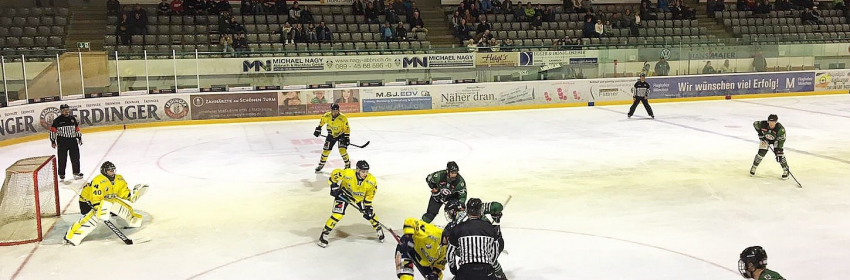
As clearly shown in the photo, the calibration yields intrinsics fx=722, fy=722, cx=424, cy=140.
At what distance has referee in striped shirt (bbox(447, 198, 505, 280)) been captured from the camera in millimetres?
5055

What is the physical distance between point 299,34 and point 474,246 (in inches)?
716


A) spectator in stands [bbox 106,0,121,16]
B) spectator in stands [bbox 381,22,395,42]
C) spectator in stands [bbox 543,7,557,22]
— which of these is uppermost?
spectator in stands [bbox 106,0,121,16]

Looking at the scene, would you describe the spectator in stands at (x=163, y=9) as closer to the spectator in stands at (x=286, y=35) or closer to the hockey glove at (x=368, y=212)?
the spectator in stands at (x=286, y=35)

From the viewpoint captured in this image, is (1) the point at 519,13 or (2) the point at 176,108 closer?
(2) the point at 176,108

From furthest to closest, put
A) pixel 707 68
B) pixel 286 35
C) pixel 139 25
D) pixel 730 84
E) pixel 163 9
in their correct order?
1. pixel 730 84
2. pixel 707 68
3. pixel 163 9
4. pixel 286 35
5. pixel 139 25

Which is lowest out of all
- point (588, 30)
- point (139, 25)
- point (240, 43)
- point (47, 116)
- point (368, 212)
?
point (368, 212)

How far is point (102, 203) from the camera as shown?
802 cm

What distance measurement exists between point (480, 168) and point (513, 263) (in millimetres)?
5444

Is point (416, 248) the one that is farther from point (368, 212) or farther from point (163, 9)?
point (163, 9)

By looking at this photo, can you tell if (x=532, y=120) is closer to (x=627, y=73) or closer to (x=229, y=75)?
(x=627, y=73)

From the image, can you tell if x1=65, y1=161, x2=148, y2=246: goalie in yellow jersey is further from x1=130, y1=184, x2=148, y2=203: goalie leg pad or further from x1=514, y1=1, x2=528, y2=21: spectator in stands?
x1=514, y1=1, x2=528, y2=21: spectator in stands

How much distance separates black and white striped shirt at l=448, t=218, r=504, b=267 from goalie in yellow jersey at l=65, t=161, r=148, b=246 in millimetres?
4686

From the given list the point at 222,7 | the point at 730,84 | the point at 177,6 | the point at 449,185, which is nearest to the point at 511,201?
the point at 449,185

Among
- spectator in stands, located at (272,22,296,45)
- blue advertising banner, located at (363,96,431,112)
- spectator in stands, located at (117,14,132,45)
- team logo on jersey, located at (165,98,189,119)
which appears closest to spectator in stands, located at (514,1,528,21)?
blue advertising banner, located at (363,96,431,112)
